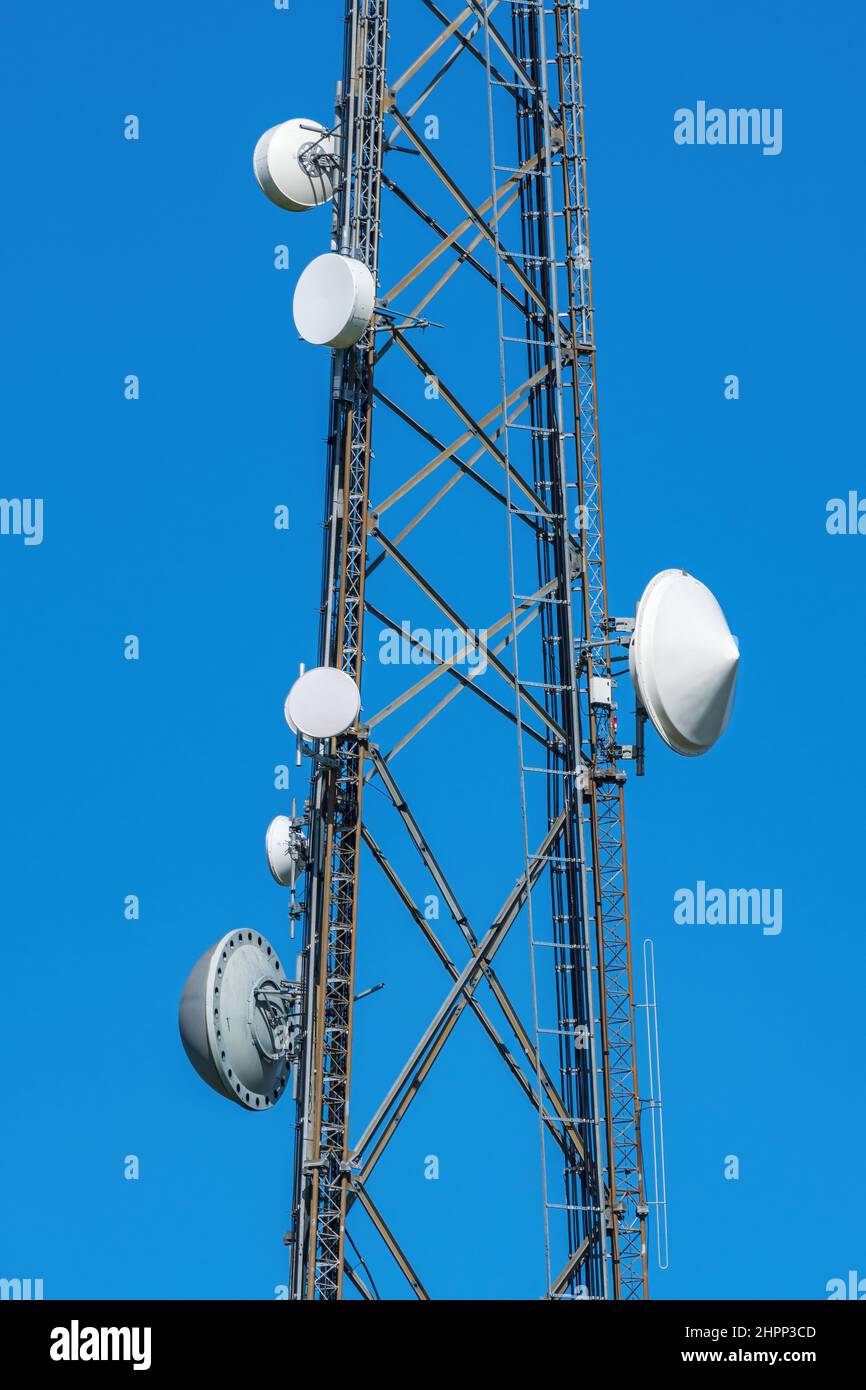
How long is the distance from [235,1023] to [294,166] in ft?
43.2

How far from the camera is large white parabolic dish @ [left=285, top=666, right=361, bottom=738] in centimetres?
3959

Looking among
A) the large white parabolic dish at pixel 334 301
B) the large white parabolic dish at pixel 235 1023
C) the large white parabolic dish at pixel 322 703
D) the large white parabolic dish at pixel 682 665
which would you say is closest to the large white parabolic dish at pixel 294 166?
the large white parabolic dish at pixel 334 301

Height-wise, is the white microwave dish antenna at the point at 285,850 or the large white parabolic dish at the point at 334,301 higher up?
the large white parabolic dish at the point at 334,301

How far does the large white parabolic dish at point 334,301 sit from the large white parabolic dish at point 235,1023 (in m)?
8.94

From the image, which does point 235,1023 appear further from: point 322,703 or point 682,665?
point 682,665

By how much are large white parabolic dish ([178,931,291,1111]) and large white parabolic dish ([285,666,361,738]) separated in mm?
3290

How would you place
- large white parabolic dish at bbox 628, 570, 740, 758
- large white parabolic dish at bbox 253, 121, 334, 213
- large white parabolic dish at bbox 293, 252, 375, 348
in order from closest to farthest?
large white parabolic dish at bbox 628, 570, 740, 758 → large white parabolic dish at bbox 293, 252, 375, 348 → large white parabolic dish at bbox 253, 121, 334, 213

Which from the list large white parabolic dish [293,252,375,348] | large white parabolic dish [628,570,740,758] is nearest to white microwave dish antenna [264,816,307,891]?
large white parabolic dish [628,570,740,758]

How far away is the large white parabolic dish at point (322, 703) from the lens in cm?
3959

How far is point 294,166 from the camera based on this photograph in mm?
42406

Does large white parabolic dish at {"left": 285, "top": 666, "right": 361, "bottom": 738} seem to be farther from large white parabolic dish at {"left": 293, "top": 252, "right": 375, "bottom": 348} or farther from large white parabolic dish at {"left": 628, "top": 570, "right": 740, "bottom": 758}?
large white parabolic dish at {"left": 293, "top": 252, "right": 375, "bottom": 348}

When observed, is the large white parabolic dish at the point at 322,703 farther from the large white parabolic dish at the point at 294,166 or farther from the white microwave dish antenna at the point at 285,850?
the large white parabolic dish at the point at 294,166

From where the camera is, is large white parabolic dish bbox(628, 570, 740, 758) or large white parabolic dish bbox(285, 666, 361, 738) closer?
large white parabolic dish bbox(628, 570, 740, 758)

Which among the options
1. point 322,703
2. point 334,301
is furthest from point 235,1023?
point 334,301
